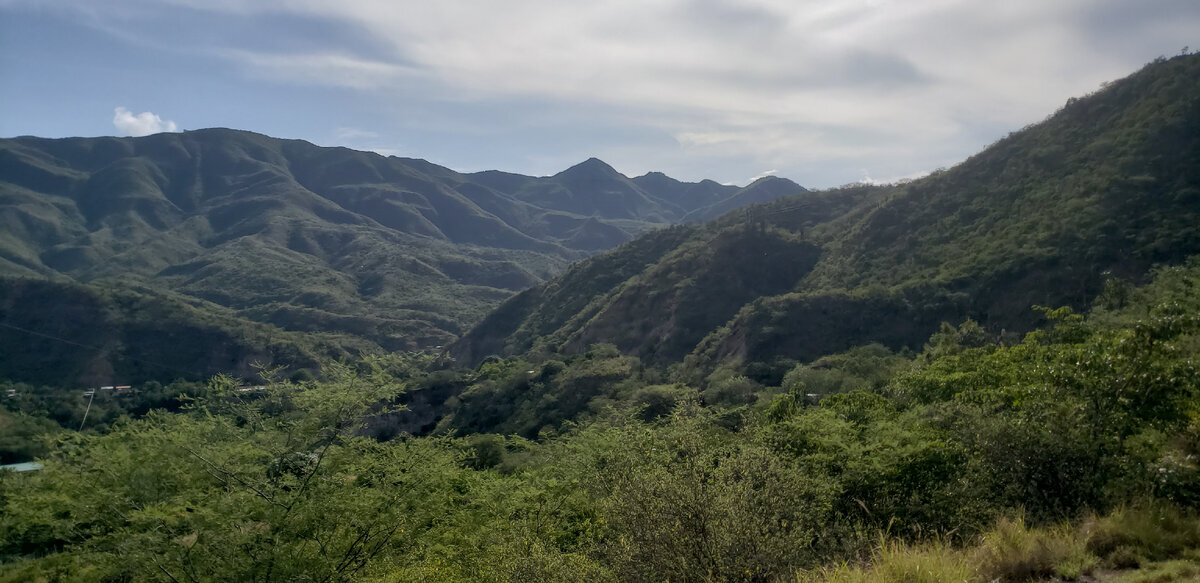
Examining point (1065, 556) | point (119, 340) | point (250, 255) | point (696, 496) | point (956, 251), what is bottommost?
point (119, 340)

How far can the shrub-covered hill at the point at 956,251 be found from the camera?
38.5 metres

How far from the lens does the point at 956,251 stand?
4784 cm

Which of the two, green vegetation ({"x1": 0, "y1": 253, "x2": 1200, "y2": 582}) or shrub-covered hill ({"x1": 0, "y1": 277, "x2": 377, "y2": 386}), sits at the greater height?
green vegetation ({"x1": 0, "y1": 253, "x2": 1200, "y2": 582})

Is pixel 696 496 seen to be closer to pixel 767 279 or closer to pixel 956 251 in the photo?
pixel 956 251

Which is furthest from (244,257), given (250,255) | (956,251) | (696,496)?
(696,496)

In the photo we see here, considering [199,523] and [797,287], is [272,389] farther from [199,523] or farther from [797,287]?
[797,287]

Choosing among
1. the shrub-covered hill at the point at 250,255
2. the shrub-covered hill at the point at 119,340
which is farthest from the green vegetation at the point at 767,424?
the shrub-covered hill at the point at 250,255

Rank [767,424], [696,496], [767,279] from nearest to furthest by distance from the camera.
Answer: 1. [696,496]
2. [767,424]
3. [767,279]

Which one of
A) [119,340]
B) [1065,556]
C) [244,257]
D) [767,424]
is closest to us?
[1065,556]

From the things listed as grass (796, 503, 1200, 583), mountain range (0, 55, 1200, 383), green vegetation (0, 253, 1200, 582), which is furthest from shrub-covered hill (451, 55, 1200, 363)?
grass (796, 503, 1200, 583)

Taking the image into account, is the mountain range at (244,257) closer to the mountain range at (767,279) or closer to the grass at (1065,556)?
the mountain range at (767,279)

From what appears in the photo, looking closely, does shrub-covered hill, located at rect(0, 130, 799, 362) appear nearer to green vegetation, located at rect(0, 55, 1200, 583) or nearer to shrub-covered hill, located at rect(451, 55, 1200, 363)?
green vegetation, located at rect(0, 55, 1200, 583)

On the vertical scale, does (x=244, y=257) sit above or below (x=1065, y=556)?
below

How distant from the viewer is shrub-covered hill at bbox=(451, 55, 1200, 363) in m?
38.5
